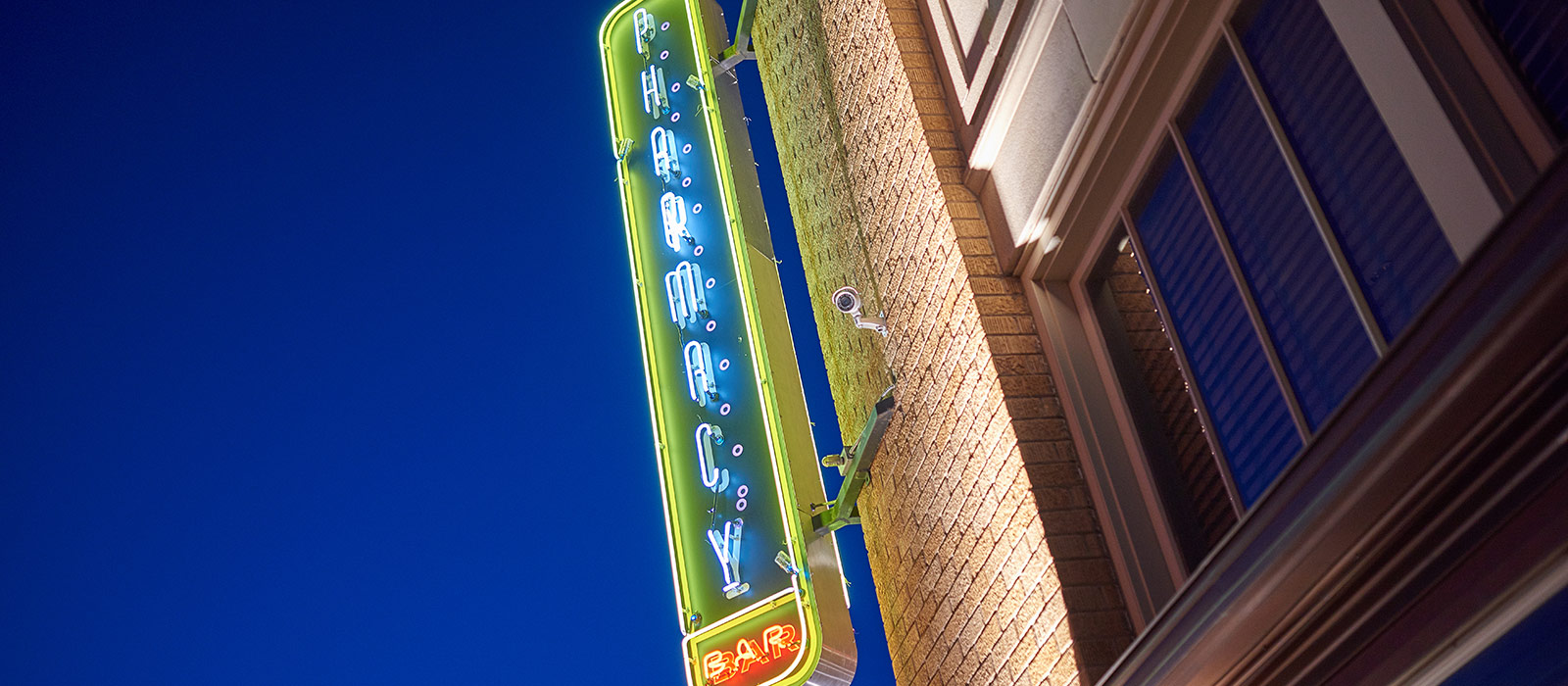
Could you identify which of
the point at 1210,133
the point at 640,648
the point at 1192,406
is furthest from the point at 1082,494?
the point at 640,648

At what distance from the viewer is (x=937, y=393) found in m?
5.50

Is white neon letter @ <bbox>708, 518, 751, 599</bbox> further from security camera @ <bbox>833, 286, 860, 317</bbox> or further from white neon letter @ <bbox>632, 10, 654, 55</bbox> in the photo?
white neon letter @ <bbox>632, 10, 654, 55</bbox>

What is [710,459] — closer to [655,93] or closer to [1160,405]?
[1160,405]

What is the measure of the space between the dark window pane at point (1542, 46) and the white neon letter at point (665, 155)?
4.86 metres

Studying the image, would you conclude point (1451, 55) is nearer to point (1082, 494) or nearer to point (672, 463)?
point (1082, 494)

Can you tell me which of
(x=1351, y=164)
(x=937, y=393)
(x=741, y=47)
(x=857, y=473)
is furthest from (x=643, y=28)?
(x=1351, y=164)

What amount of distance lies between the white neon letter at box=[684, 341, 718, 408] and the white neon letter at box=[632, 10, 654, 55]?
8.45ft

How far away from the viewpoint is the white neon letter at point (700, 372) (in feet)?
20.7

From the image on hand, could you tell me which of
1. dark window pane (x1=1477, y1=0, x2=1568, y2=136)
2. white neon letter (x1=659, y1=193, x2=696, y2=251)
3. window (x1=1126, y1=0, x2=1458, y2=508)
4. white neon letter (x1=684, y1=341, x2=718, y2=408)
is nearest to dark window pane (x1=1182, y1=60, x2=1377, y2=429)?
window (x1=1126, y1=0, x2=1458, y2=508)

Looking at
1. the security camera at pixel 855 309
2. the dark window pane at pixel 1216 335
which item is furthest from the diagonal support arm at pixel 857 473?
the dark window pane at pixel 1216 335

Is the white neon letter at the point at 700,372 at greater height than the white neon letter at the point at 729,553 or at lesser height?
greater

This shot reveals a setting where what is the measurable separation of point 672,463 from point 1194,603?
3.38 meters

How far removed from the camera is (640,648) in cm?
2581

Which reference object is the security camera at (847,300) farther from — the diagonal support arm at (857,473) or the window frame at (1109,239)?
the window frame at (1109,239)
